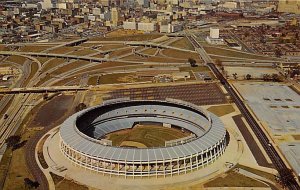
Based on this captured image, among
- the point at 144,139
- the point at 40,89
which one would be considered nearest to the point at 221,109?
the point at 144,139

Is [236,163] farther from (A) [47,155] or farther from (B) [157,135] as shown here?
(A) [47,155]

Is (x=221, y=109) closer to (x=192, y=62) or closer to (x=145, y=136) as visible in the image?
(x=145, y=136)

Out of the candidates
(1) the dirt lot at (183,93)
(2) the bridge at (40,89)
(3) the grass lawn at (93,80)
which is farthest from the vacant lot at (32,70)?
(1) the dirt lot at (183,93)

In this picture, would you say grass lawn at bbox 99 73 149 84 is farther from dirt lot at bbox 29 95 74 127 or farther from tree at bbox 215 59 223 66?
tree at bbox 215 59 223 66

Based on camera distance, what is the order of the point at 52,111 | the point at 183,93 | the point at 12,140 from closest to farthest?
the point at 12,140
the point at 52,111
the point at 183,93

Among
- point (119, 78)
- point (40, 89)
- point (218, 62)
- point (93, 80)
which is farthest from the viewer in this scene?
point (218, 62)

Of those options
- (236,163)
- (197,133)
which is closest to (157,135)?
(197,133)

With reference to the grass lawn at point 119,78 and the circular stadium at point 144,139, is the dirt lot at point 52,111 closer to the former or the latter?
the circular stadium at point 144,139
